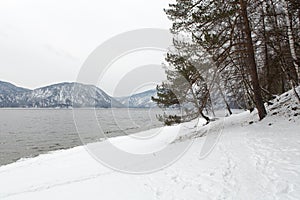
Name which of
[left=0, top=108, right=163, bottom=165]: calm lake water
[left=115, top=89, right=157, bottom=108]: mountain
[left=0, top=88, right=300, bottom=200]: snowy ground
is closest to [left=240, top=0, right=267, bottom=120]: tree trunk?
[left=0, top=88, right=300, bottom=200]: snowy ground

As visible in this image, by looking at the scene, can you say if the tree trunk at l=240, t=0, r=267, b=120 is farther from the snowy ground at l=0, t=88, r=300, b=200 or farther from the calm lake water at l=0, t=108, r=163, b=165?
the calm lake water at l=0, t=108, r=163, b=165

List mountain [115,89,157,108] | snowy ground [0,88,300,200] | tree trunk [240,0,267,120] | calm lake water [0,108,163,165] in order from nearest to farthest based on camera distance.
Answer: snowy ground [0,88,300,200] → tree trunk [240,0,267,120] → mountain [115,89,157,108] → calm lake water [0,108,163,165]

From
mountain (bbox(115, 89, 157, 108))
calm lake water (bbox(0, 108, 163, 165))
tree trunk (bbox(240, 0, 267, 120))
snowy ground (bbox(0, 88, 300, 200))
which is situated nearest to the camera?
snowy ground (bbox(0, 88, 300, 200))

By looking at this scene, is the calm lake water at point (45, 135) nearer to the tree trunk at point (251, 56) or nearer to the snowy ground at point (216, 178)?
the snowy ground at point (216, 178)

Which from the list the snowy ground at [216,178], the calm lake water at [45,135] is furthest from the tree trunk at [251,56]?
the calm lake water at [45,135]

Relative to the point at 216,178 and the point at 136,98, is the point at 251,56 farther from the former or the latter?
the point at 136,98

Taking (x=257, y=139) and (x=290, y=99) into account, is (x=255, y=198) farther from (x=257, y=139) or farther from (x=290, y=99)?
(x=290, y=99)

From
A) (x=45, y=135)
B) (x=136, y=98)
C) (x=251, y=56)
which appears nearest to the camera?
(x=251, y=56)

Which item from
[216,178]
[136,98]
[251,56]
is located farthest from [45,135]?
[216,178]

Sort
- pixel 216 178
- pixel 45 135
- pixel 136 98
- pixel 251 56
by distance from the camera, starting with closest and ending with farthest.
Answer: pixel 216 178
pixel 251 56
pixel 45 135
pixel 136 98

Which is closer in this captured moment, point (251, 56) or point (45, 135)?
point (251, 56)

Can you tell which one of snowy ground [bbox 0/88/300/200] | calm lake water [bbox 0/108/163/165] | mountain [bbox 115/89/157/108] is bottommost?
snowy ground [bbox 0/88/300/200]

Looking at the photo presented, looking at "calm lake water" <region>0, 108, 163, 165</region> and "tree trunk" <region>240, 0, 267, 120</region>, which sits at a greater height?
"tree trunk" <region>240, 0, 267, 120</region>

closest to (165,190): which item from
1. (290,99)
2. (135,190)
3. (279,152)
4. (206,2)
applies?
(135,190)
